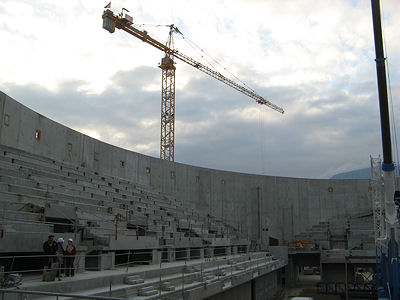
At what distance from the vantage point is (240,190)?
4159 centimetres

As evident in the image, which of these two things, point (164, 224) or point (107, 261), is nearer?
point (107, 261)

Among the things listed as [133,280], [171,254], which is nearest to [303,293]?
[171,254]

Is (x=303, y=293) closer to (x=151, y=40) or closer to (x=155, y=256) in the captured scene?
(x=155, y=256)

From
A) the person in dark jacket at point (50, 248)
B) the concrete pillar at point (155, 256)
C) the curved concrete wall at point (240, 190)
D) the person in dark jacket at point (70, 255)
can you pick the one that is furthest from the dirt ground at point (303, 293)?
the person in dark jacket at point (50, 248)

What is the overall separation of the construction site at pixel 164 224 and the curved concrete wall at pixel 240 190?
0.34ft

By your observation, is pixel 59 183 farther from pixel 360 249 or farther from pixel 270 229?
pixel 270 229

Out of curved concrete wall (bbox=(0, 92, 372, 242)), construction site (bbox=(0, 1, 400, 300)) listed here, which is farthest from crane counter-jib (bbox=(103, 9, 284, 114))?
curved concrete wall (bbox=(0, 92, 372, 242))

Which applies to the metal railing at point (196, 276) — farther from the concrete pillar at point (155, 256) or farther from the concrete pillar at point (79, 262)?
the concrete pillar at point (155, 256)

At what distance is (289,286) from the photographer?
1348 inches

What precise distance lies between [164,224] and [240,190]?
68.2ft

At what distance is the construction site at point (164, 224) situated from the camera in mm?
11953

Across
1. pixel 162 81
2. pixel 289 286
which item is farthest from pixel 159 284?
pixel 162 81

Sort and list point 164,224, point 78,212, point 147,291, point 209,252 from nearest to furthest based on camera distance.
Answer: point 147,291, point 78,212, point 164,224, point 209,252

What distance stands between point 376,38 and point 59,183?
45.1ft
